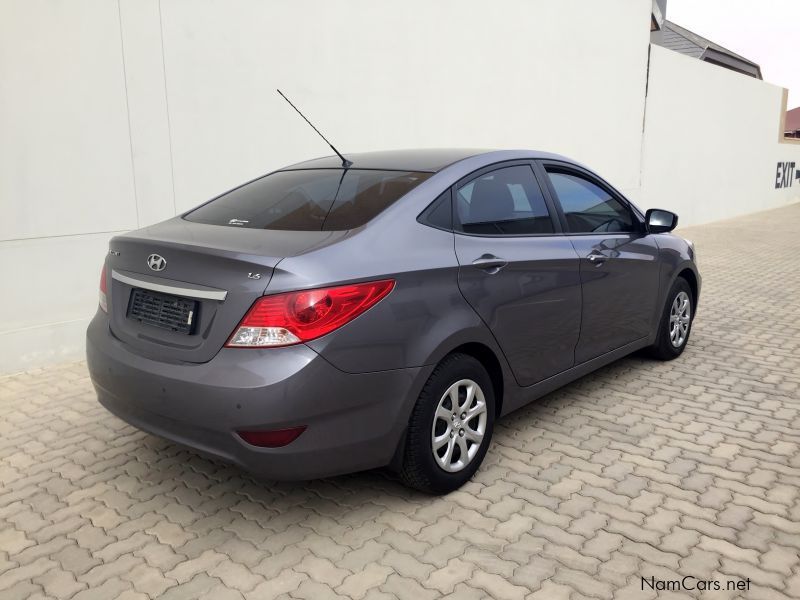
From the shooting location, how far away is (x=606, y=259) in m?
4.21

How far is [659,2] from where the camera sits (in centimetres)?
3152

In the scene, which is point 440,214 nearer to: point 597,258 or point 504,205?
point 504,205

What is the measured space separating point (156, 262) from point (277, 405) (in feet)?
2.85

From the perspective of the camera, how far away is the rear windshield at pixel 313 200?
3.12 meters

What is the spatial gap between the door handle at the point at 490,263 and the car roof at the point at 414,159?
0.50 meters

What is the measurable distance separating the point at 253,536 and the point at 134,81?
4.08 meters

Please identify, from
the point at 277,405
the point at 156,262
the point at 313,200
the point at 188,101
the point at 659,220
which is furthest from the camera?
the point at 188,101

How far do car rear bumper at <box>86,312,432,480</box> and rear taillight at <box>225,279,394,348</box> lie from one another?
4 cm

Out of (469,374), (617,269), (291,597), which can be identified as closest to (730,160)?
(617,269)

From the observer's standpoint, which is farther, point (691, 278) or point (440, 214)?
point (691, 278)

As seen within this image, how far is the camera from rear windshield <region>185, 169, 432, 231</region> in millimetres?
3115

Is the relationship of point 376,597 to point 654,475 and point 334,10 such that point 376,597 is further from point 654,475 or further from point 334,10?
point 334,10

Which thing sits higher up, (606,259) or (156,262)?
(156,262)

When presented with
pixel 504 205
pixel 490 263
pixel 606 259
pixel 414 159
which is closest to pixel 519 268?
pixel 490 263
